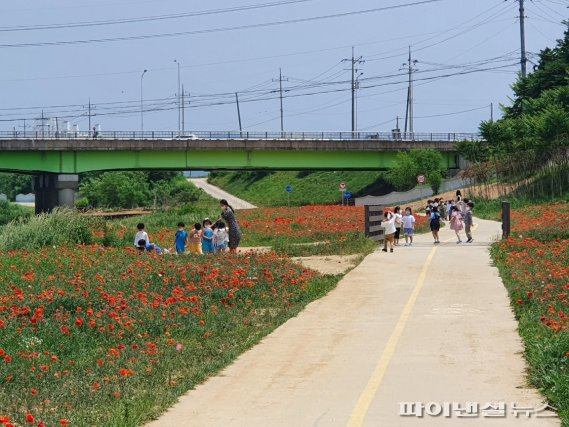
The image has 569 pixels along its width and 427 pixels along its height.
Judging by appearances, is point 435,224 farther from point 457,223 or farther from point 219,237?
point 219,237

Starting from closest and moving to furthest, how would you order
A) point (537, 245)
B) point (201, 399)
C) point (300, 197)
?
point (201, 399) < point (537, 245) < point (300, 197)

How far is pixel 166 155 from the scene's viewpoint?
2968 inches

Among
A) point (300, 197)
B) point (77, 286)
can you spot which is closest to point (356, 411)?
point (77, 286)

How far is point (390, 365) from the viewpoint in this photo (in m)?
12.4

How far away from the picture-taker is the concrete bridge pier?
73.1 m

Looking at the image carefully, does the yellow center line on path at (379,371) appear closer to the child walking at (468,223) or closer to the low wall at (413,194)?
the child walking at (468,223)

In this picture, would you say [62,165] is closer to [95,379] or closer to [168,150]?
[168,150]

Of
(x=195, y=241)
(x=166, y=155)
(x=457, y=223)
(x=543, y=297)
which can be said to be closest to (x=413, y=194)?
(x=166, y=155)

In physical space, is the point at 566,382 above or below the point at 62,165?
below

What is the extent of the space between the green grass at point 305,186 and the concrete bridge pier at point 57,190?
27.2 metres

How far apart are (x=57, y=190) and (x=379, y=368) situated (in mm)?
63985

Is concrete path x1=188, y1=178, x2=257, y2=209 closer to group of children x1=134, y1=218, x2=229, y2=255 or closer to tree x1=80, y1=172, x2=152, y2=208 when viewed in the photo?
tree x1=80, y1=172, x2=152, y2=208

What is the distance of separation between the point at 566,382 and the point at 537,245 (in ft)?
55.0

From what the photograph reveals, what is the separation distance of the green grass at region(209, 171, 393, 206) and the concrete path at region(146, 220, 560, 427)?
77687 millimetres
